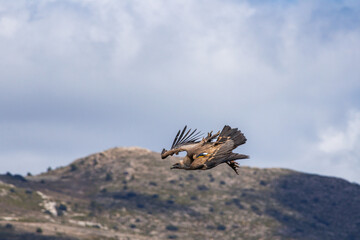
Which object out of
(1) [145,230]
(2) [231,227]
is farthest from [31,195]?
(2) [231,227]

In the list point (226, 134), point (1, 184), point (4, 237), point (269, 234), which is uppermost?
point (1, 184)

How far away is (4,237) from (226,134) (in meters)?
137

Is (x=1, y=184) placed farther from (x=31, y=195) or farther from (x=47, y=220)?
(x=47, y=220)

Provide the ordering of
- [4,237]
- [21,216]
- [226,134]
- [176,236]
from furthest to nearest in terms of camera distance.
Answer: [176,236], [21,216], [4,237], [226,134]

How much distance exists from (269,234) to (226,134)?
18169 centimetres

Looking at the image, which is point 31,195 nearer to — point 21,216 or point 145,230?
point 21,216

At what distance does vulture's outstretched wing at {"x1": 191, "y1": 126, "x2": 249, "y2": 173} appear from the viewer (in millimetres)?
19859

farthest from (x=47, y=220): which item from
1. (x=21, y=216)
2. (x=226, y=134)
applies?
(x=226, y=134)

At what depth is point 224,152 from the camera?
20.0 m

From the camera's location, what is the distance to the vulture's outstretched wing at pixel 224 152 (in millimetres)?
19859

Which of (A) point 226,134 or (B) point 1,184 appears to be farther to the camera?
(B) point 1,184

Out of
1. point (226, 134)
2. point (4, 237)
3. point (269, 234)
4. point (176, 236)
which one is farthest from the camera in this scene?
point (269, 234)

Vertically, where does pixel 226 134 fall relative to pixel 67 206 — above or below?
below

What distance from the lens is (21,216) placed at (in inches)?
6811
